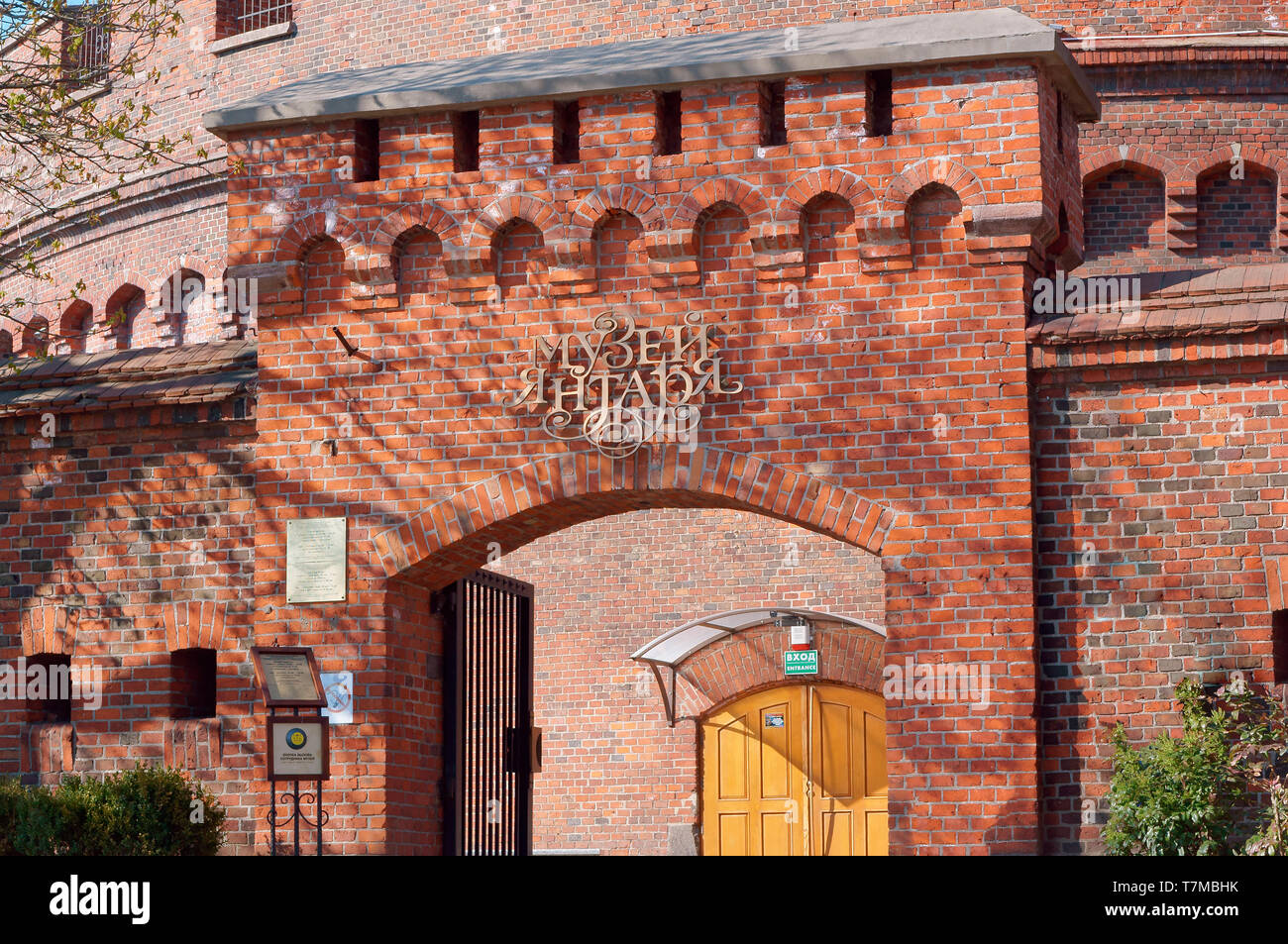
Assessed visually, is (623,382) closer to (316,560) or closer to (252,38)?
(316,560)

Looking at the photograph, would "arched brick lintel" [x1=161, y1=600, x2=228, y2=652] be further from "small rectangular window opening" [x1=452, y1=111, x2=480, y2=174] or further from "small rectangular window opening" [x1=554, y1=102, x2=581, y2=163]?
"small rectangular window opening" [x1=554, y1=102, x2=581, y2=163]

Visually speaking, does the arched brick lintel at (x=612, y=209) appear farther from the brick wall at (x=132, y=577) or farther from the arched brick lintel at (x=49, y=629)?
the arched brick lintel at (x=49, y=629)

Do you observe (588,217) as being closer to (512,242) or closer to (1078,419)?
(512,242)

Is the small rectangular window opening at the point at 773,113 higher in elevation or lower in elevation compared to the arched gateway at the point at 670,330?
higher

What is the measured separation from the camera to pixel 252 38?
17750mm

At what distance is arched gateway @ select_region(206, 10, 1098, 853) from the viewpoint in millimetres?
9062

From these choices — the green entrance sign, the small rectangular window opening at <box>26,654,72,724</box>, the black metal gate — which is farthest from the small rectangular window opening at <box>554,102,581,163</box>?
the green entrance sign

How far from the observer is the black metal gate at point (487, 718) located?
10.5 metres

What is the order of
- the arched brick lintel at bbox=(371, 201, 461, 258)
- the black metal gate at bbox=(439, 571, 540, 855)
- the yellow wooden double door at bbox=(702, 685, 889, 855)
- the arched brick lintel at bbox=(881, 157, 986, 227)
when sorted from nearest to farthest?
the arched brick lintel at bbox=(881, 157, 986, 227)
the arched brick lintel at bbox=(371, 201, 461, 258)
the black metal gate at bbox=(439, 571, 540, 855)
the yellow wooden double door at bbox=(702, 685, 889, 855)

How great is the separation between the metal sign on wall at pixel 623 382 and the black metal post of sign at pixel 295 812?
2.27 m

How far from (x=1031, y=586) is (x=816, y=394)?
1.59m

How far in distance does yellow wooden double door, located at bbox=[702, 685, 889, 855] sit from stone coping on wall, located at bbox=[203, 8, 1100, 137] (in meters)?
7.35


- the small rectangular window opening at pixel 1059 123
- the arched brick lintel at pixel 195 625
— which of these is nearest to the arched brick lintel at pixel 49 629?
the arched brick lintel at pixel 195 625

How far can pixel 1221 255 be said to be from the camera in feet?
48.5
